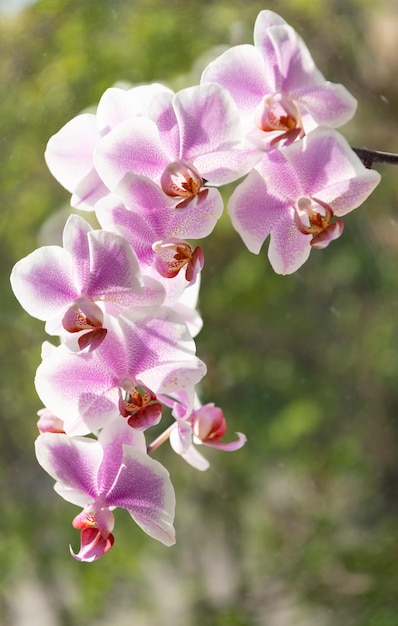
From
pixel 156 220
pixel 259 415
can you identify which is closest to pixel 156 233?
pixel 156 220

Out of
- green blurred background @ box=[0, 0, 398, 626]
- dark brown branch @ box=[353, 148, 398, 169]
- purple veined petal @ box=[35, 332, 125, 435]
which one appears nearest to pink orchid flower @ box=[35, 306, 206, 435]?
purple veined petal @ box=[35, 332, 125, 435]

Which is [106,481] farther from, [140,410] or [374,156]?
[374,156]

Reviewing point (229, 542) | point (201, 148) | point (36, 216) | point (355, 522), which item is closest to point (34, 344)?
point (36, 216)

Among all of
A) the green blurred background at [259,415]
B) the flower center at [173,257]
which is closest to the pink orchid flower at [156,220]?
the flower center at [173,257]

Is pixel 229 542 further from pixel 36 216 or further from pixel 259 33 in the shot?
pixel 259 33

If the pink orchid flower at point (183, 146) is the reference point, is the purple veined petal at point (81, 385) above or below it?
below

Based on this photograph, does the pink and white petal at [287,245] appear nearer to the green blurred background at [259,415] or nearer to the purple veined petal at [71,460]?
the purple veined petal at [71,460]

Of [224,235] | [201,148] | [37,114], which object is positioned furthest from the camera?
[224,235]
